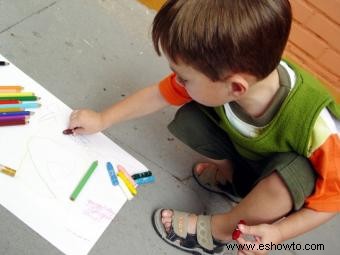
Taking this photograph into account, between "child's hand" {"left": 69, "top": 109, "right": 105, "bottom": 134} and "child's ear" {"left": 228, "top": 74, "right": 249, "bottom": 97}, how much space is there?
1.01 ft

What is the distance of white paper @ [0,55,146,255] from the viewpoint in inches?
Result: 30.4

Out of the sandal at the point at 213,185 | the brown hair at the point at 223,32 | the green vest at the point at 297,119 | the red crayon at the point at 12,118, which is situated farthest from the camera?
the sandal at the point at 213,185

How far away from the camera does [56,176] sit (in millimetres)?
819

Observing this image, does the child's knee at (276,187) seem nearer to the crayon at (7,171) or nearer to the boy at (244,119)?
the boy at (244,119)

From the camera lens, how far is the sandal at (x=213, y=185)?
1.00 meters

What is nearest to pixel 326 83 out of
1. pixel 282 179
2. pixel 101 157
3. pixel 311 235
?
pixel 311 235

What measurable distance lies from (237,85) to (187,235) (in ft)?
1.20

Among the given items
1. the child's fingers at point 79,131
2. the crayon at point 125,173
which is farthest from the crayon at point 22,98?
the crayon at point 125,173

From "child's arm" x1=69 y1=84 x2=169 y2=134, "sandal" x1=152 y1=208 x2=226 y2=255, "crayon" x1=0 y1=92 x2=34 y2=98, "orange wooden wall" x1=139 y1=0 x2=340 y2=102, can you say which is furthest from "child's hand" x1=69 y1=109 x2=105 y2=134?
"orange wooden wall" x1=139 y1=0 x2=340 y2=102

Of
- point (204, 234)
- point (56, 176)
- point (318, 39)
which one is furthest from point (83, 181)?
point (318, 39)

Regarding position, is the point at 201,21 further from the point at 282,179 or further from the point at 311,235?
the point at 311,235

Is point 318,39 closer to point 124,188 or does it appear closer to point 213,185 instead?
point 213,185

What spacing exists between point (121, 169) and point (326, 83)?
26.4 inches

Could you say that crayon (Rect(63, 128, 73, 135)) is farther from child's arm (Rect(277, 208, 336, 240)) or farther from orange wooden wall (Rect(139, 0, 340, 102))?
orange wooden wall (Rect(139, 0, 340, 102))
